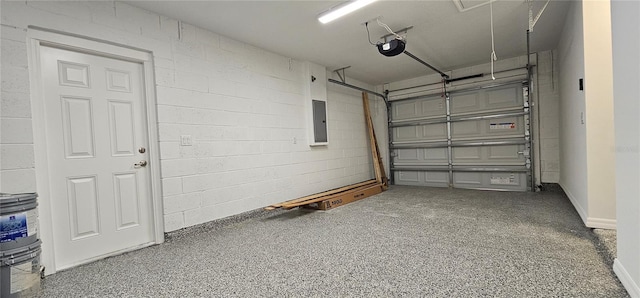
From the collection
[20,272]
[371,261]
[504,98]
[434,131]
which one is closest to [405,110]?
[434,131]

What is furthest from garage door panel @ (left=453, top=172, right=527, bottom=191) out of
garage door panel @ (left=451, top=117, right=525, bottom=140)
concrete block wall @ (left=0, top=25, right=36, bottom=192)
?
concrete block wall @ (left=0, top=25, right=36, bottom=192)

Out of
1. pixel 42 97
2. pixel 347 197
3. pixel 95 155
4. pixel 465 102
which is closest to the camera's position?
pixel 42 97

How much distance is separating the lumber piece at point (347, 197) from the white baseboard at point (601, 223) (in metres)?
2.99

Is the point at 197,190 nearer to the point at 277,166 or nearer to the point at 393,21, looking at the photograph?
the point at 277,166

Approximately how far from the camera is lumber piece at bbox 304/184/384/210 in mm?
4266

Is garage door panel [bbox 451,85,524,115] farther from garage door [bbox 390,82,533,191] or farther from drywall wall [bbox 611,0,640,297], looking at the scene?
drywall wall [bbox 611,0,640,297]

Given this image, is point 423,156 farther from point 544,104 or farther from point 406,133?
point 544,104

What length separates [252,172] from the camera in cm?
398

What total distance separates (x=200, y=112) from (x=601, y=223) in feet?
14.5

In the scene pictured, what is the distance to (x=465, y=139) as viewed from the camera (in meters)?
5.77

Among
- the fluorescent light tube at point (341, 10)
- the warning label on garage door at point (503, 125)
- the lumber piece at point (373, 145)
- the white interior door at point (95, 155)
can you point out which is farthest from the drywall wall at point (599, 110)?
the white interior door at point (95, 155)

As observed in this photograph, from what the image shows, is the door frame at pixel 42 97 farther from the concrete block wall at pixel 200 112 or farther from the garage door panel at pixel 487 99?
the garage door panel at pixel 487 99

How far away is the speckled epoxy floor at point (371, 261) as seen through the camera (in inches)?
70.7

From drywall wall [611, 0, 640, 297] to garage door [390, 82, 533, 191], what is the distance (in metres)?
3.98
